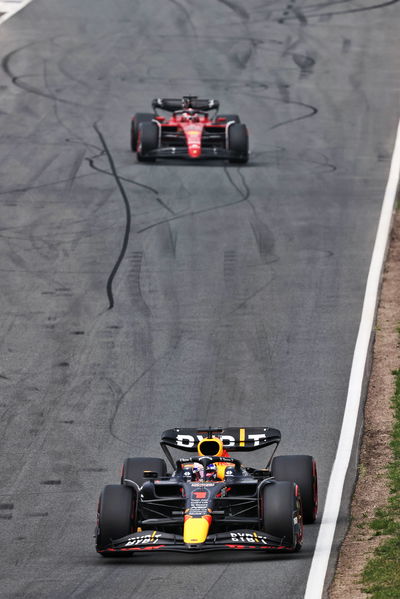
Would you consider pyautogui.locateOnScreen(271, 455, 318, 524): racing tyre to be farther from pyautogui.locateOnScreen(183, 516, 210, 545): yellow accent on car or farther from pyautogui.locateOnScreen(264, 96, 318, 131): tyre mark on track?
pyautogui.locateOnScreen(264, 96, 318, 131): tyre mark on track

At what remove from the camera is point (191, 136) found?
32031 mm

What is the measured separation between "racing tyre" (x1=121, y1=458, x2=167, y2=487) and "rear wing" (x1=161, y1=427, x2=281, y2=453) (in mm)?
237

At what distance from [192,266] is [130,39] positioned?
18.8 meters

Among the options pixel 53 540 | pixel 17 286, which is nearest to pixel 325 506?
pixel 53 540

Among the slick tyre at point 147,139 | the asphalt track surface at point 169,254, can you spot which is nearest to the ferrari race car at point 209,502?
the asphalt track surface at point 169,254

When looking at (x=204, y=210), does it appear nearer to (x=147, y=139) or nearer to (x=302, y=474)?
(x=147, y=139)

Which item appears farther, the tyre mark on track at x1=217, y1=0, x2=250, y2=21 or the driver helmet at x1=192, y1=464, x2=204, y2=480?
the tyre mark on track at x1=217, y1=0, x2=250, y2=21

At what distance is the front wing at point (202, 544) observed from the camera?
14.2 m

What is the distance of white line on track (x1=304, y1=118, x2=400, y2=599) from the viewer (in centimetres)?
1456

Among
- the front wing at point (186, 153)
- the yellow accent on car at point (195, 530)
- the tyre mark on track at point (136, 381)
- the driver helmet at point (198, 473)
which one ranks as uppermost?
the yellow accent on car at point (195, 530)

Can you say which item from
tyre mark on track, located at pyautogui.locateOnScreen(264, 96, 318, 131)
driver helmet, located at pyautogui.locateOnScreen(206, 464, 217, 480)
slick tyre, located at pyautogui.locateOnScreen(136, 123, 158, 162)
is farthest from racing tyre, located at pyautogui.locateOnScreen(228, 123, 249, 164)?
driver helmet, located at pyautogui.locateOnScreen(206, 464, 217, 480)

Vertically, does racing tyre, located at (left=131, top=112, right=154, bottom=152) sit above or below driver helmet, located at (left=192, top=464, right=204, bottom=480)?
below

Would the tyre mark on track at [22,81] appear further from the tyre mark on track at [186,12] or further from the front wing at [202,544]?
the front wing at [202,544]

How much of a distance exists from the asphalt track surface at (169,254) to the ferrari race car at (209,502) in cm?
31
